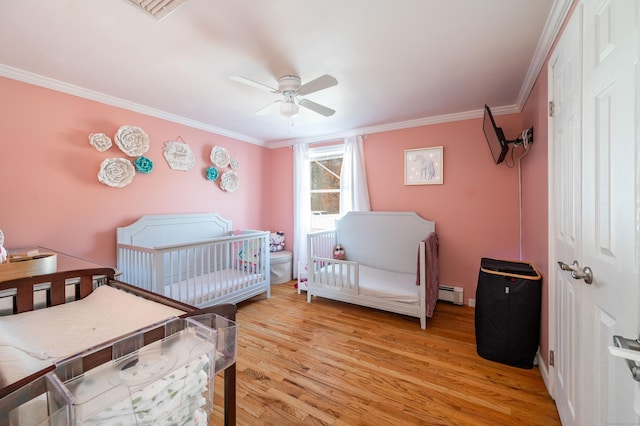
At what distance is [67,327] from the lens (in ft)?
3.49

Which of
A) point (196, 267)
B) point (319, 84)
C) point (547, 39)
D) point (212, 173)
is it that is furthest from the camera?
point (212, 173)

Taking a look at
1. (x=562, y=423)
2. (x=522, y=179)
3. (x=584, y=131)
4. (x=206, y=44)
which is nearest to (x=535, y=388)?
(x=562, y=423)

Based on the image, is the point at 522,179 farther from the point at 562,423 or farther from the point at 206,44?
the point at 206,44

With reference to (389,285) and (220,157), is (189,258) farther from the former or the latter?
(389,285)

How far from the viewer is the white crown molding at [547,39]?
4.24ft

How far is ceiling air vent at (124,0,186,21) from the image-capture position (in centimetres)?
123

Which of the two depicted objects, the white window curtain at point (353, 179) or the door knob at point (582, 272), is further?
the white window curtain at point (353, 179)

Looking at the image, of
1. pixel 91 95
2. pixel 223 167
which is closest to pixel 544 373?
Answer: pixel 223 167

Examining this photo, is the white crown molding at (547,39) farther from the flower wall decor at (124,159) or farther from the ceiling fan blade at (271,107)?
the flower wall decor at (124,159)

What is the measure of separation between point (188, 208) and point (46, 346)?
94.5 inches

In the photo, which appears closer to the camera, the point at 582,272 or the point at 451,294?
the point at 582,272

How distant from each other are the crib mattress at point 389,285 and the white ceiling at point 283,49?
191 centimetres

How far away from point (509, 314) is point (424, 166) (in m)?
1.85

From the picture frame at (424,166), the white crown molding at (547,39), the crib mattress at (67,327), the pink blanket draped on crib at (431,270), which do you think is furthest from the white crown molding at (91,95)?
the white crown molding at (547,39)
